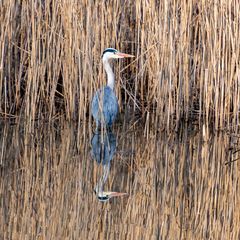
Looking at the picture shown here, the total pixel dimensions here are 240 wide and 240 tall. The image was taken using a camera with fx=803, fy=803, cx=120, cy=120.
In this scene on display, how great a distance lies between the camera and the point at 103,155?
21.6 ft

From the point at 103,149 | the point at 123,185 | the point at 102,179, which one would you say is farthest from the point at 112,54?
the point at 123,185

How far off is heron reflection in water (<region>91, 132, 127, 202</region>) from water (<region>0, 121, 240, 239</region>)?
0.04 m

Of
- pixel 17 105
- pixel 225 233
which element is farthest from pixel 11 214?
pixel 17 105

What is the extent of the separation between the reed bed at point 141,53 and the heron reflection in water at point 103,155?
0.26m

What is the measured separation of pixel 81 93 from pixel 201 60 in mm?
1107

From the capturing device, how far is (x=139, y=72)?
7.42 metres

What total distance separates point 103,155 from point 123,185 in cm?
86

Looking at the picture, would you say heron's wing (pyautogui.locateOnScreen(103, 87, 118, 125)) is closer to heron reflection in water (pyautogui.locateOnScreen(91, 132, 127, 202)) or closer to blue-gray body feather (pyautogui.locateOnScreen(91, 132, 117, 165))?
heron reflection in water (pyautogui.locateOnScreen(91, 132, 127, 202))

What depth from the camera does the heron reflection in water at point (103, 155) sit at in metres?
5.46

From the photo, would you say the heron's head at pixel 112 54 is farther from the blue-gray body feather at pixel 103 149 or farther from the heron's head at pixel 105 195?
the heron's head at pixel 105 195

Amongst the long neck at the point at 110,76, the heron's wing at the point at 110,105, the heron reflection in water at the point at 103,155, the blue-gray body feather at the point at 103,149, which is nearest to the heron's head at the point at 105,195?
the heron reflection in water at the point at 103,155

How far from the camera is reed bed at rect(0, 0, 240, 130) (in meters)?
6.83

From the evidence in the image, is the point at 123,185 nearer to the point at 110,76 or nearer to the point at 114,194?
the point at 114,194

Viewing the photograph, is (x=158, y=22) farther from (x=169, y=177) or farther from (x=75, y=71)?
(x=169, y=177)
